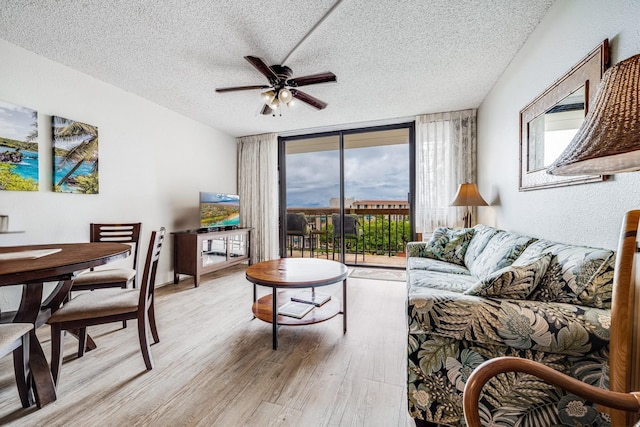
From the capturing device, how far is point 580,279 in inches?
45.3

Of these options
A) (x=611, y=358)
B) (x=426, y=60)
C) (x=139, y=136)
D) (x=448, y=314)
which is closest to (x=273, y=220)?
(x=139, y=136)

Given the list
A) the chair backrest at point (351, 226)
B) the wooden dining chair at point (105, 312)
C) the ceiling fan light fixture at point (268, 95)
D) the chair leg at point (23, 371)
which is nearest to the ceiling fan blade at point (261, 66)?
the ceiling fan light fixture at point (268, 95)

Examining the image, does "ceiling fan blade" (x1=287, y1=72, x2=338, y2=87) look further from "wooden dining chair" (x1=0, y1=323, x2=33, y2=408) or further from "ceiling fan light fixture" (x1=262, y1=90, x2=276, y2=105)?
"wooden dining chair" (x1=0, y1=323, x2=33, y2=408)

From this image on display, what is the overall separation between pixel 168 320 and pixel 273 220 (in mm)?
2467

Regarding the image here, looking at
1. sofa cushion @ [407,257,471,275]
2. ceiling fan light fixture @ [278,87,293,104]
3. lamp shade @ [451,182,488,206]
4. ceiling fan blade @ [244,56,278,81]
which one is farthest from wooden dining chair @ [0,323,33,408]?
lamp shade @ [451,182,488,206]

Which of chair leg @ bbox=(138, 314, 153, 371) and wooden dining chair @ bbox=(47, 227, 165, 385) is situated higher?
wooden dining chair @ bbox=(47, 227, 165, 385)

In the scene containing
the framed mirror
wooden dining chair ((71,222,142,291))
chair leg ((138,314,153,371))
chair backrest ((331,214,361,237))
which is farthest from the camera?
chair backrest ((331,214,361,237))

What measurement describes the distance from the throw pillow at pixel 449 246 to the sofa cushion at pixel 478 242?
69mm

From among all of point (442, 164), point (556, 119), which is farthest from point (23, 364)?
point (442, 164)

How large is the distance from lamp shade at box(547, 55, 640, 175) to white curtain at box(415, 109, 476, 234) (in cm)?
327

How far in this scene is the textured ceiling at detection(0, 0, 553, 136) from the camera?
178 centimetres

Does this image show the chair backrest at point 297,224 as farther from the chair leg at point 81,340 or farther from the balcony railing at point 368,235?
the chair leg at point 81,340

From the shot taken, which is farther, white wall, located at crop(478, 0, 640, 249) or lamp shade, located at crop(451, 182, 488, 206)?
lamp shade, located at crop(451, 182, 488, 206)

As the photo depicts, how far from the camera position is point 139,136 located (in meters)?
3.14
